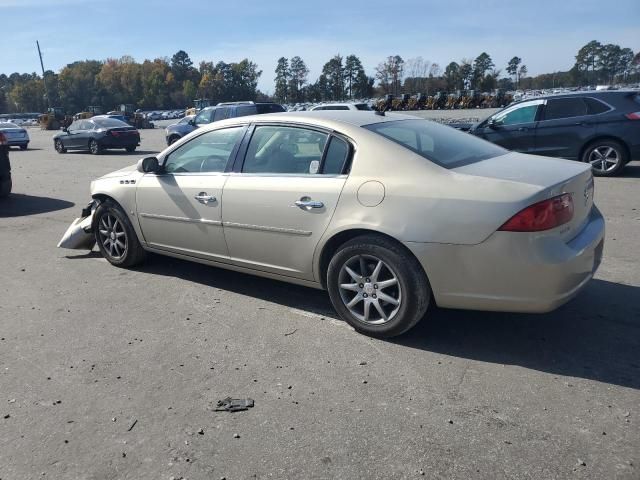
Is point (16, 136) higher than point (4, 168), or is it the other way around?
point (4, 168)

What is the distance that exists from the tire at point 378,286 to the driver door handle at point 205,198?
1.32 metres

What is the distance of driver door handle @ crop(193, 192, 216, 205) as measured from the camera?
15.3 feet

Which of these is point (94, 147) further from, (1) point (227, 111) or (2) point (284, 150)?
(2) point (284, 150)

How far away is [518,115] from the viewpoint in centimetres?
1104

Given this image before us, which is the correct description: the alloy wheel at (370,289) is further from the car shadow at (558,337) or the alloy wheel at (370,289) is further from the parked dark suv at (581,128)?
the parked dark suv at (581,128)

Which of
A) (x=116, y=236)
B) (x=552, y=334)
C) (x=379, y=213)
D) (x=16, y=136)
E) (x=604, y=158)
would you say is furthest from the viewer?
(x=16, y=136)

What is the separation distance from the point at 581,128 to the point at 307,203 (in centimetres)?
826

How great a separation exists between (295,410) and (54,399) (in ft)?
4.91

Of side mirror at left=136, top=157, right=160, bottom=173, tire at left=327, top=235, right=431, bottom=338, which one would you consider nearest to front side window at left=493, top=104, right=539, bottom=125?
side mirror at left=136, top=157, right=160, bottom=173

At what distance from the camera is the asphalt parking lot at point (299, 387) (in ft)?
8.75

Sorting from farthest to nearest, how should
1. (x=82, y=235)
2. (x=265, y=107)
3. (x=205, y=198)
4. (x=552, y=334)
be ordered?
(x=265, y=107) → (x=82, y=235) → (x=205, y=198) → (x=552, y=334)

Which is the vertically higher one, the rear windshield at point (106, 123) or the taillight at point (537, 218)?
the taillight at point (537, 218)

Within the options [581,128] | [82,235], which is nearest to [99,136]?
[82,235]

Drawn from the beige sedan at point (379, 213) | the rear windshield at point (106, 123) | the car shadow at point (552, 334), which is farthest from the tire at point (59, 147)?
the car shadow at point (552, 334)
